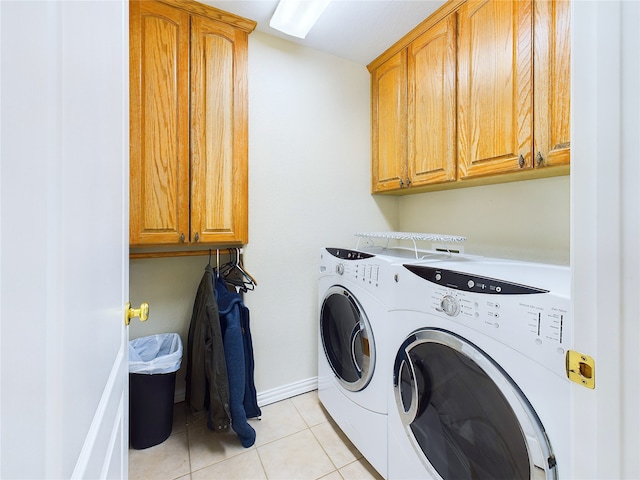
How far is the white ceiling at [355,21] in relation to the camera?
1.55m

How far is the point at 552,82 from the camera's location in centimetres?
113

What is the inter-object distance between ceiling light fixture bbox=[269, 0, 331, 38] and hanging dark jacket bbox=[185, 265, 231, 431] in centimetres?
149

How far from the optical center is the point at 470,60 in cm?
146

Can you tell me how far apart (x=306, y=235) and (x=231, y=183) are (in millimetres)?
643

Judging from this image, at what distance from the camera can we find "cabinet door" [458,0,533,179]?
123 centimetres

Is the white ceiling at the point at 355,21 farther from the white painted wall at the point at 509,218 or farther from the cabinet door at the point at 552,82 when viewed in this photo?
the white painted wall at the point at 509,218

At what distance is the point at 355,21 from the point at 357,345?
1.89 meters

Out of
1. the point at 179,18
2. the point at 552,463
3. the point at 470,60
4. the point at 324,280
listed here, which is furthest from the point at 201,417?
the point at 470,60

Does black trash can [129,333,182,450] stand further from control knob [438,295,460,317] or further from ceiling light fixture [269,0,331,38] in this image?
ceiling light fixture [269,0,331,38]

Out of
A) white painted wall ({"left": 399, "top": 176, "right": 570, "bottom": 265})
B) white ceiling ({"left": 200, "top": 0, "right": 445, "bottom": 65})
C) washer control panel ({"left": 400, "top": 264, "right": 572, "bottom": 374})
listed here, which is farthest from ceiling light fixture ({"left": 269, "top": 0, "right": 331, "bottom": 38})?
washer control panel ({"left": 400, "top": 264, "right": 572, "bottom": 374})

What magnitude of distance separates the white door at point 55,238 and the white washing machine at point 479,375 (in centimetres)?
93

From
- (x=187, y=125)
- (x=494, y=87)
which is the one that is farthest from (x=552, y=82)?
(x=187, y=125)

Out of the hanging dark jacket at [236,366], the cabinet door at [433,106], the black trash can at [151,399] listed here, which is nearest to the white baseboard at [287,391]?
the hanging dark jacket at [236,366]

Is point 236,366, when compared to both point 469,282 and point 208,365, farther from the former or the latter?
point 469,282
